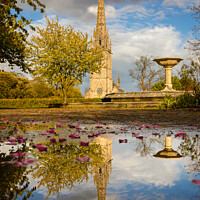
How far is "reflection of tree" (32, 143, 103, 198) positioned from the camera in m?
1.28

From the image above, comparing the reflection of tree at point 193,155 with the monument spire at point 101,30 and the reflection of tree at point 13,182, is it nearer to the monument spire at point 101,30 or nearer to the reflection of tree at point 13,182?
the reflection of tree at point 13,182

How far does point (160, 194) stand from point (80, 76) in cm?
2802

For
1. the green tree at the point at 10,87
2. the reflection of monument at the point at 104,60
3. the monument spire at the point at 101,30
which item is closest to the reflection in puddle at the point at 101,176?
the green tree at the point at 10,87

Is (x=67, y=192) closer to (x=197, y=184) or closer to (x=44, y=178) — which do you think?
(x=44, y=178)

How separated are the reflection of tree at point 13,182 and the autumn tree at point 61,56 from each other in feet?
82.9

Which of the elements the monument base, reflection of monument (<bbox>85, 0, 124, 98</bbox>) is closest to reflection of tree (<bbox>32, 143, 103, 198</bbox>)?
the monument base

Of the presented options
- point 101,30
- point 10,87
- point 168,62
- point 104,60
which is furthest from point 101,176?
point 101,30

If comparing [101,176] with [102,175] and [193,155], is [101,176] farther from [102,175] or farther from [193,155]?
[193,155]

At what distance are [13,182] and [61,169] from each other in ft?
1.23

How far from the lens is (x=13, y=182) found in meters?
1.30

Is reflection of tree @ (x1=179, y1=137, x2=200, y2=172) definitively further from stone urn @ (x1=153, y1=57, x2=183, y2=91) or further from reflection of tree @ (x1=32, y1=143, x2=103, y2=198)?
stone urn @ (x1=153, y1=57, x2=183, y2=91)

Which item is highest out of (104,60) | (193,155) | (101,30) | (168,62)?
(101,30)

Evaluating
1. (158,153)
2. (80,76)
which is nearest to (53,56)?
(80,76)

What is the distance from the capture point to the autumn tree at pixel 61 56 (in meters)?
26.8
